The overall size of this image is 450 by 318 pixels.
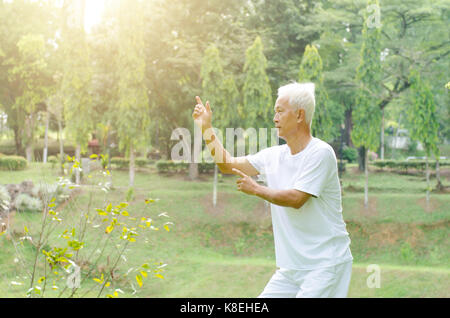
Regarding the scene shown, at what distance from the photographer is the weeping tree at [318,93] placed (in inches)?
549

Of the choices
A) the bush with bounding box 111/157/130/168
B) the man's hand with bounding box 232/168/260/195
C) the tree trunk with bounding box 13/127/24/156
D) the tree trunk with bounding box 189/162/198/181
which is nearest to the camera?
the man's hand with bounding box 232/168/260/195

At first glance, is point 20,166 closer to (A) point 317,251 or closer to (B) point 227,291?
(B) point 227,291

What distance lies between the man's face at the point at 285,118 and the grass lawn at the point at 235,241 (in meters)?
7.67

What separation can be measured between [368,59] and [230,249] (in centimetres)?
622

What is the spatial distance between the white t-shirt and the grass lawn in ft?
25.2

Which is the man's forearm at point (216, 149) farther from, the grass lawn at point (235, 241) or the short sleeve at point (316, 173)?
the grass lawn at point (235, 241)

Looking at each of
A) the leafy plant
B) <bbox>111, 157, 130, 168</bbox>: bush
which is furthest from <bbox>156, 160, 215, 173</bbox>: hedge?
the leafy plant

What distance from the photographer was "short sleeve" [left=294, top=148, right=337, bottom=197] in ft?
6.77

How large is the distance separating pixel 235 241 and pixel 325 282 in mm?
11772

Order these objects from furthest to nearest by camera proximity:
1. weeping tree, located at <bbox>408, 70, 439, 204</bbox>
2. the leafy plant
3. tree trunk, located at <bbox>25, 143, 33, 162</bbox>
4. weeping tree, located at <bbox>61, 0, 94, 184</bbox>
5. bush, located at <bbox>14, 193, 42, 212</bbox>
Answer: tree trunk, located at <bbox>25, 143, 33, 162</bbox>
weeping tree, located at <bbox>61, 0, 94, 184</bbox>
weeping tree, located at <bbox>408, 70, 439, 204</bbox>
bush, located at <bbox>14, 193, 42, 212</bbox>
the leafy plant

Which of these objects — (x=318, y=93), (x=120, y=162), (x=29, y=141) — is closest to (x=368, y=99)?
(x=318, y=93)

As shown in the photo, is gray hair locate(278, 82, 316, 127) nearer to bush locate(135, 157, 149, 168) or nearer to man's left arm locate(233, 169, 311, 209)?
man's left arm locate(233, 169, 311, 209)

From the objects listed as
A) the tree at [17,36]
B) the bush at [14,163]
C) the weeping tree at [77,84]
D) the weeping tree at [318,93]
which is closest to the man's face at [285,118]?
the weeping tree at [318,93]
